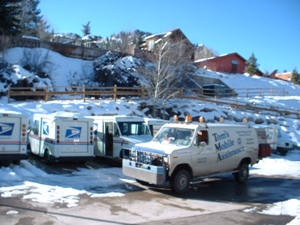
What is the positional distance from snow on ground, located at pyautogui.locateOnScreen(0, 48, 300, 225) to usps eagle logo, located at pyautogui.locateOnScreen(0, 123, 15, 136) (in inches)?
47.5

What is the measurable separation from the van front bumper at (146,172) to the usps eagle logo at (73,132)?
3.89 metres

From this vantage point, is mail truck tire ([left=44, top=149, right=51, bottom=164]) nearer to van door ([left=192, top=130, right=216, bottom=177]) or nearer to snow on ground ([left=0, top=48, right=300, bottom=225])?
snow on ground ([left=0, top=48, right=300, bottom=225])

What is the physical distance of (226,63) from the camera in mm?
60781

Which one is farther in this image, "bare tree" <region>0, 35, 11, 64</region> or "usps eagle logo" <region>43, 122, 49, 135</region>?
"bare tree" <region>0, 35, 11, 64</region>

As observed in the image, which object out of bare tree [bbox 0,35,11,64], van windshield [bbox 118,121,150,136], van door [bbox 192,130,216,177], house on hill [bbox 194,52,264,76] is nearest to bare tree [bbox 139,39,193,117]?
van windshield [bbox 118,121,150,136]

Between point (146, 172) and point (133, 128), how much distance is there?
19.3ft

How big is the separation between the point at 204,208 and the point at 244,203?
1453mm

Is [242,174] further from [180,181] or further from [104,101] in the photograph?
[104,101]

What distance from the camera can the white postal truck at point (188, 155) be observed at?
1065 centimetres

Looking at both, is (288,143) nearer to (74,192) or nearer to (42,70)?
(74,192)

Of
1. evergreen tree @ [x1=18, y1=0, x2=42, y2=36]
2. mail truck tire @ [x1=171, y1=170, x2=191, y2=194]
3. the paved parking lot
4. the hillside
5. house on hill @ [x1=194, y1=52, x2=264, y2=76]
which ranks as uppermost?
evergreen tree @ [x1=18, y1=0, x2=42, y2=36]

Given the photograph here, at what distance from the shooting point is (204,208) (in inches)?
364

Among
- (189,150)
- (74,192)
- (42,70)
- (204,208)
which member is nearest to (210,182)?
(189,150)

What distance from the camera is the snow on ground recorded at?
32.1 ft
